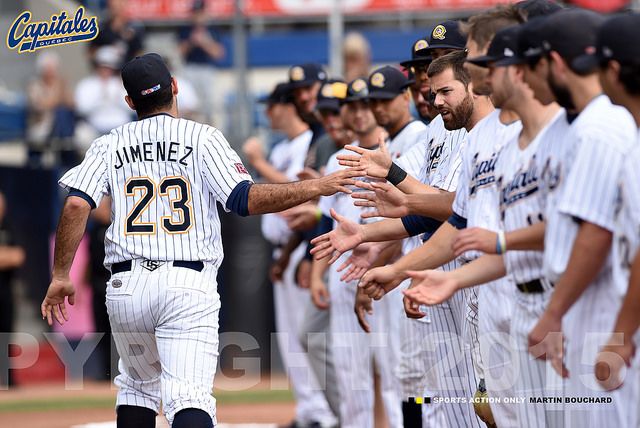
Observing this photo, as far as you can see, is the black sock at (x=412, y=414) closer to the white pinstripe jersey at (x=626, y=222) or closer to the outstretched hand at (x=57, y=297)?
the outstretched hand at (x=57, y=297)

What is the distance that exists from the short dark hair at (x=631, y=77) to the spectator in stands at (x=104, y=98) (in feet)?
30.9

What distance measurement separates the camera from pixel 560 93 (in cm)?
398

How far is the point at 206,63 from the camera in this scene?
1379 cm

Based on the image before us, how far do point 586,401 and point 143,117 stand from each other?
2695 millimetres

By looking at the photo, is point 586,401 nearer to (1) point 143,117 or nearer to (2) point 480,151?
(2) point 480,151

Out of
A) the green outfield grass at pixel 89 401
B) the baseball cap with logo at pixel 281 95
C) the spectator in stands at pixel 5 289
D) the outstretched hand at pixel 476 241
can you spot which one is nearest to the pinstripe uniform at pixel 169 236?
the outstretched hand at pixel 476 241

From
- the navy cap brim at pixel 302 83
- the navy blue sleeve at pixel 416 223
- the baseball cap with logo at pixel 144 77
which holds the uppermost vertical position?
the navy cap brim at pixel 302 83

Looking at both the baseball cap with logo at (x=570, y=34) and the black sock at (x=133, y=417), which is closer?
the baseball cap with logo at (x=570, y=34)

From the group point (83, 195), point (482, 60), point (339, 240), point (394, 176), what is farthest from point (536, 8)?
point (83, 195)

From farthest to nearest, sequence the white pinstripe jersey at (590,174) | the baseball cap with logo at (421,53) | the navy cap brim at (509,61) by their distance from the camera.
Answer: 1. the baseball cap with logo at (421,53)
2. the navy cap brim at (509,61)
3. the white pinstripe jersey at (590,174)

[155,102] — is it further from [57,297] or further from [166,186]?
[57,297]

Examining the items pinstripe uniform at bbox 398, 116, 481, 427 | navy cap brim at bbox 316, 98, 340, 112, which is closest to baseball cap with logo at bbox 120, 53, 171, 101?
pinstripe uniform at bbox 398, 116, 481, 427

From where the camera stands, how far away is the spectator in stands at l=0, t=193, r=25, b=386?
36.7ft

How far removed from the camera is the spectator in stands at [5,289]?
11.2m
